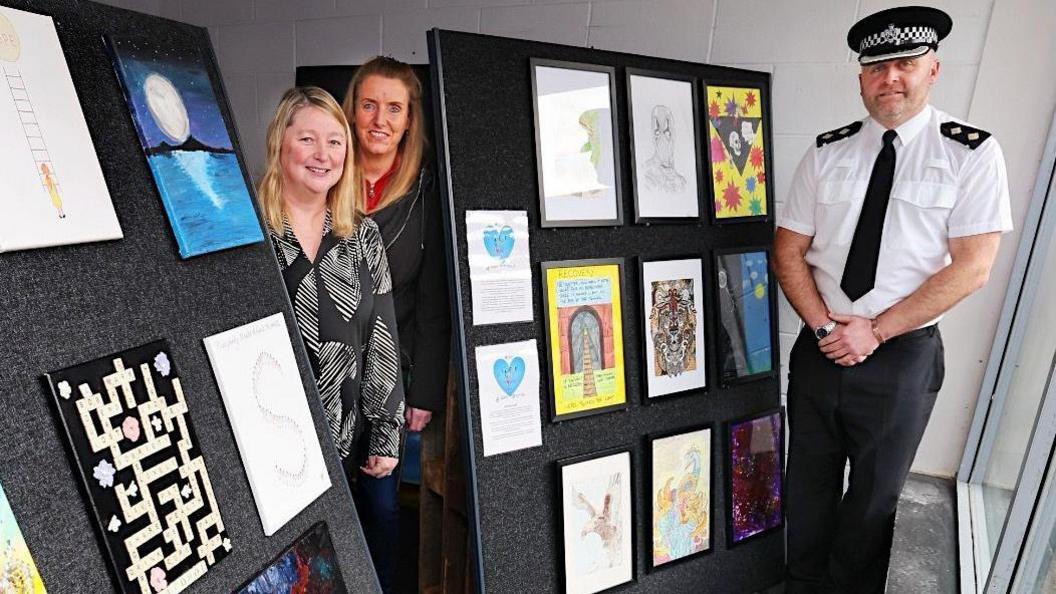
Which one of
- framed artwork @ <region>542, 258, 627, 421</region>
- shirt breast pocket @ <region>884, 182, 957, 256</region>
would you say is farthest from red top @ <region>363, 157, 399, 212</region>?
shirt breast pocket @ <region>884, 182, 957, 256</region>

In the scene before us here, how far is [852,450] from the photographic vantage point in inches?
70.4

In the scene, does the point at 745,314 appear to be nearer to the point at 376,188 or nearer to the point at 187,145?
the point at 376,188

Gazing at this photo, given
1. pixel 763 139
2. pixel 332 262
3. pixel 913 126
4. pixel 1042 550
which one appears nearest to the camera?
pixel 1042 550

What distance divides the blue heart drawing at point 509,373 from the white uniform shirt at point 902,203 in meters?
0.85

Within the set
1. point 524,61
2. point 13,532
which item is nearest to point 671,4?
point 524,61

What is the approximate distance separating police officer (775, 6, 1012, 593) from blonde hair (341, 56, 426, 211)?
101 centimetres

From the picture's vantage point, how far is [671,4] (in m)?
2.13

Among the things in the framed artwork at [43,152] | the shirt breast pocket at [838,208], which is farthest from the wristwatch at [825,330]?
the framed artwork at [43,152]

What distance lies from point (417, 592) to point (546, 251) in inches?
42.7

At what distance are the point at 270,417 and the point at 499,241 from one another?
2.09 feet

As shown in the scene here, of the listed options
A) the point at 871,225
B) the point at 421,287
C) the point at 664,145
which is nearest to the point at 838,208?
the point at 871,225

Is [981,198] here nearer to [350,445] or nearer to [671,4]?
[671,4]

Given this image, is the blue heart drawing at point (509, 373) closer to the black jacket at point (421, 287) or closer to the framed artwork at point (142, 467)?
the black jacket at point (421, 287)

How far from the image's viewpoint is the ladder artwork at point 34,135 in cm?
83
